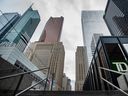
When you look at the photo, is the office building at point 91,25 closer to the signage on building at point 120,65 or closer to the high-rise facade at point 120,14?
the high-rise facade at point 120,14

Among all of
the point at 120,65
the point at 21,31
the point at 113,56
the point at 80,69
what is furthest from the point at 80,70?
the point at 120,65

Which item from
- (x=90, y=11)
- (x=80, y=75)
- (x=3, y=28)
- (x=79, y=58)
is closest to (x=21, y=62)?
(x=3, y=28)

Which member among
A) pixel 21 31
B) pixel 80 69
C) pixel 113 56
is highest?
pixel 80 69

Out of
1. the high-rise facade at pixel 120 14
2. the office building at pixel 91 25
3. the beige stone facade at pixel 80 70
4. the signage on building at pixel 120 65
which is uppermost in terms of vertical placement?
the office building at pixel 91 25

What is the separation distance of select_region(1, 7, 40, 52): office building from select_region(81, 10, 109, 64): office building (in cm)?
6483

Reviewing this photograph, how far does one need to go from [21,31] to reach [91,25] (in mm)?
102520

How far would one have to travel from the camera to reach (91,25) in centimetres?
15750

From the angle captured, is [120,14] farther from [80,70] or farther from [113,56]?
[80,70]

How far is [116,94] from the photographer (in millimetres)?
3277

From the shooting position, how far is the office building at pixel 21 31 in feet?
235

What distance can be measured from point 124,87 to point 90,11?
192454 mm

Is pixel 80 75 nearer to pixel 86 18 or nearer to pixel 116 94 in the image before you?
pixel 86 18

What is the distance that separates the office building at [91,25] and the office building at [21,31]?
64.8 meters

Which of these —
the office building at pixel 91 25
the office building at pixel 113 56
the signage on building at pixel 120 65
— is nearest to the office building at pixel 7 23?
the office building at pixel 113 56
